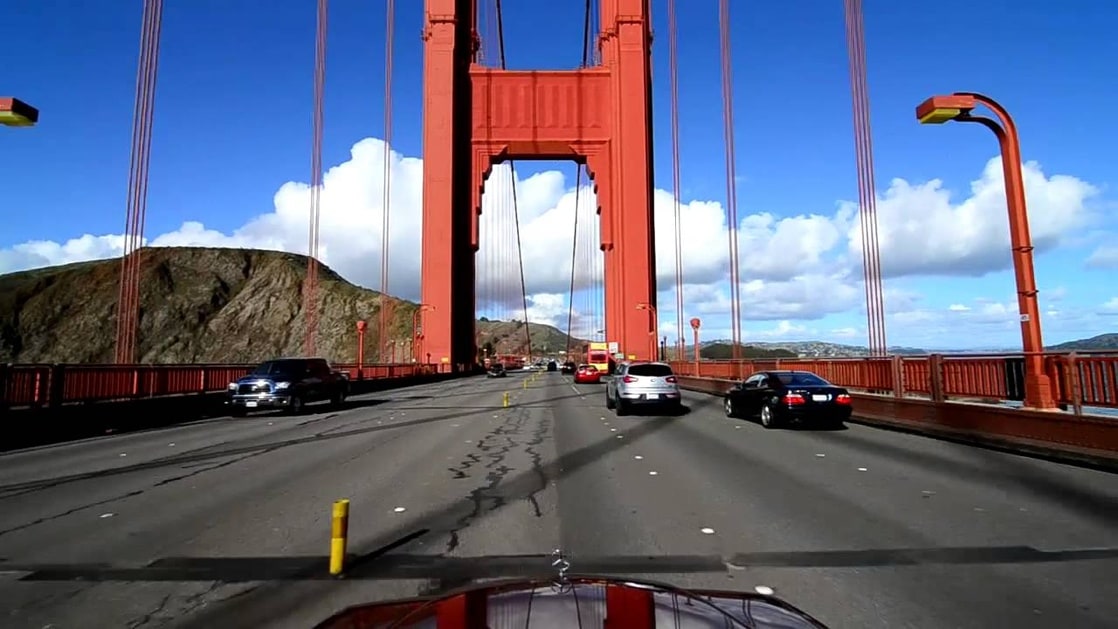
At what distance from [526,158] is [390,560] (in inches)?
2444

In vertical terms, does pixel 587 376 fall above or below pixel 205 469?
above

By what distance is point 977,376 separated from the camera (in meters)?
13.0

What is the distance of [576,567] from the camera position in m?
5.19

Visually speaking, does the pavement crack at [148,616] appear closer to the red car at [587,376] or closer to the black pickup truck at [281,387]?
the black pickup truck at [281,387]

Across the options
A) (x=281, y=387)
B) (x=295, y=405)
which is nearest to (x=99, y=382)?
(x=281, y=387)

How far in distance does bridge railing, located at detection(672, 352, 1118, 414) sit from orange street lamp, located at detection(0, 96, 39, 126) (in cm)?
1819

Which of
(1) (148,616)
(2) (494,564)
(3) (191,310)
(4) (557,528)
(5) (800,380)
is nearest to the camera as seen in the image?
(1) (148,616)

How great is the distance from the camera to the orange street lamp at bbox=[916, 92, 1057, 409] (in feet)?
40.1

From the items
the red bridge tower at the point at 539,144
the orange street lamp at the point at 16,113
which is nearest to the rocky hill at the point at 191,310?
the red bridge tower at the point at 539,144

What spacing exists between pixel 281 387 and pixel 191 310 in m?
104

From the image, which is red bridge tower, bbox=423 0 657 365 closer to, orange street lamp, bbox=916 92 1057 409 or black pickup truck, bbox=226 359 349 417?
black pickup truck, bbox=226 359 349 417

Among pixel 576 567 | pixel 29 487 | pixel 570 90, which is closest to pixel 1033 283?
pixel 576 567

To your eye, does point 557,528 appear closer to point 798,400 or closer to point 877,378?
point 798,400

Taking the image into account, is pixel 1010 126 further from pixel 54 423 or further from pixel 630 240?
pixel 630 240
